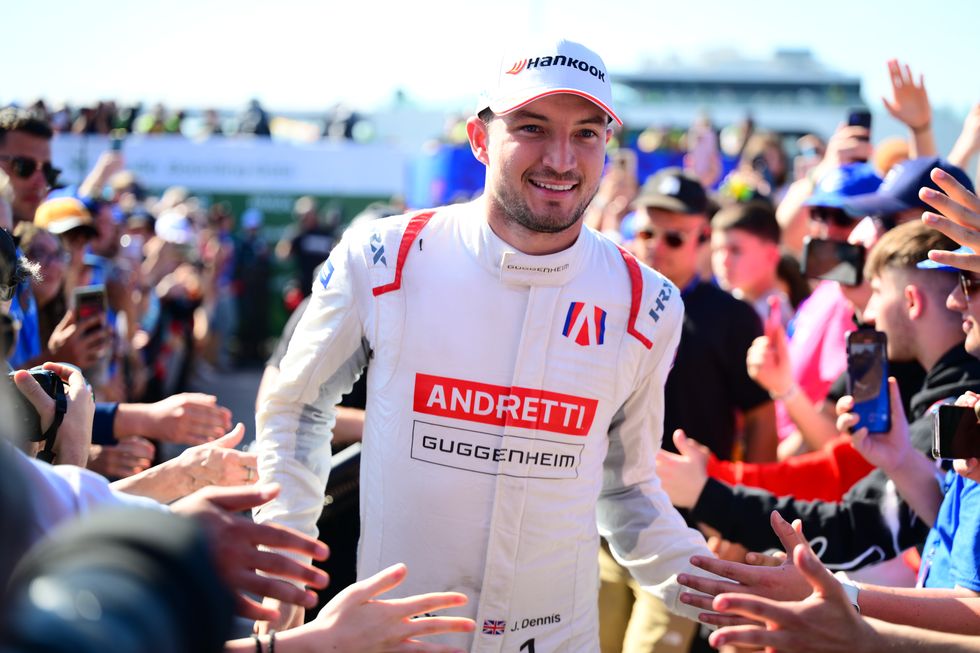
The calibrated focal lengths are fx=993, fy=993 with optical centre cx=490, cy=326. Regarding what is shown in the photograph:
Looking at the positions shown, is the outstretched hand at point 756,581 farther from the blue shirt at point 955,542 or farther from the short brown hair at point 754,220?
the short brown hair at point 754,220

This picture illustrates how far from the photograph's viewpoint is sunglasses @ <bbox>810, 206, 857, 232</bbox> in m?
4.24

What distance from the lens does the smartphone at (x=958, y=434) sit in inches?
86.4

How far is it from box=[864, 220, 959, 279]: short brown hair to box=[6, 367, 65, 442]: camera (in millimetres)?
2447

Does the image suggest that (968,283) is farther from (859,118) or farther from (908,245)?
(859,118)

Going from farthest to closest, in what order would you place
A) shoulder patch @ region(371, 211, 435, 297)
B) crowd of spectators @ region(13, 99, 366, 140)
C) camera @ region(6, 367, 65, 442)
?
crowd of spectators @ region(13, 99, 366, 140) < shoulder patch @ region(371, 211, 435, 297) < camera @ region(6, 367, 65, 442)

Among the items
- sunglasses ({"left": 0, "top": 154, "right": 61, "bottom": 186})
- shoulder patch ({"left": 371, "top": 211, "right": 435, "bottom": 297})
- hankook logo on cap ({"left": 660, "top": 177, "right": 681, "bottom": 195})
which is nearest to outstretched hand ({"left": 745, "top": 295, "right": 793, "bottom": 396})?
hankook logo on cap ({"left": 660, "top": 177, "right": 681, "bottom": 195})

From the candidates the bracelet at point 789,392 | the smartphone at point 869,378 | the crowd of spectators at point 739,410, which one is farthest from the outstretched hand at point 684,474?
the bracelet at point 789,392

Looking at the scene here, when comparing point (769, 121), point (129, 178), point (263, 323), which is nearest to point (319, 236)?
point (263, 323)

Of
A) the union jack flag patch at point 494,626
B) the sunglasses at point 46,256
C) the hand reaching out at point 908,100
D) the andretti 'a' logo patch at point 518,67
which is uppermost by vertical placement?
the hand reaching out at point 908,100

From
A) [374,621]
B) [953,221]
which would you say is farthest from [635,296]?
[374,621]

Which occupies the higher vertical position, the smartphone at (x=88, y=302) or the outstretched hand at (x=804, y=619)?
the smartphone at (x=88, y=302)

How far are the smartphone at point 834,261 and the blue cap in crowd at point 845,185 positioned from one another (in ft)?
1.08

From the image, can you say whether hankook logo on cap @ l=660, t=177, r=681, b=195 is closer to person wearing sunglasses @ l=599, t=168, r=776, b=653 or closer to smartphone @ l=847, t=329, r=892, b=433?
person wearing sunglasses @ l=599, t=168, r=776, b=653

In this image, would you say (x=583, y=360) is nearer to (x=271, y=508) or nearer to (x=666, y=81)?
(x=271, y=508)
